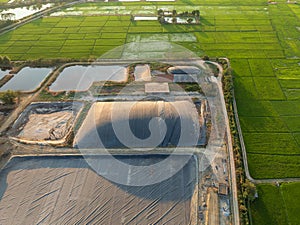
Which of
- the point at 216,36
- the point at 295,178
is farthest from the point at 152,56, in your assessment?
the point at 295,178

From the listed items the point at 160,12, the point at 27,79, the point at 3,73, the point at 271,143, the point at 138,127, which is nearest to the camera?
the point at 138,127

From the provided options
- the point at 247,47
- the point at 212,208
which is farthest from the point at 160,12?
the point at 212,208

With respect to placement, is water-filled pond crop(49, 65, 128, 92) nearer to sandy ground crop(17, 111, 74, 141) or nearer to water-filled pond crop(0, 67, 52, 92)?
water-filled pond crop(0, 67, 52, 92)

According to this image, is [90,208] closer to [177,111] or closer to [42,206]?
[42,206]

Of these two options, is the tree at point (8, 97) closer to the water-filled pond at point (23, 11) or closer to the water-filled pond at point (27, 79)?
the water-filled pond at point (27, 79)

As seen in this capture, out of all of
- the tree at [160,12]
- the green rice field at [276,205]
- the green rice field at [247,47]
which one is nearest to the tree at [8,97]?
the green rice field at [247,47]

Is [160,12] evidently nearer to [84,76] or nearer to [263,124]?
[84,76]
